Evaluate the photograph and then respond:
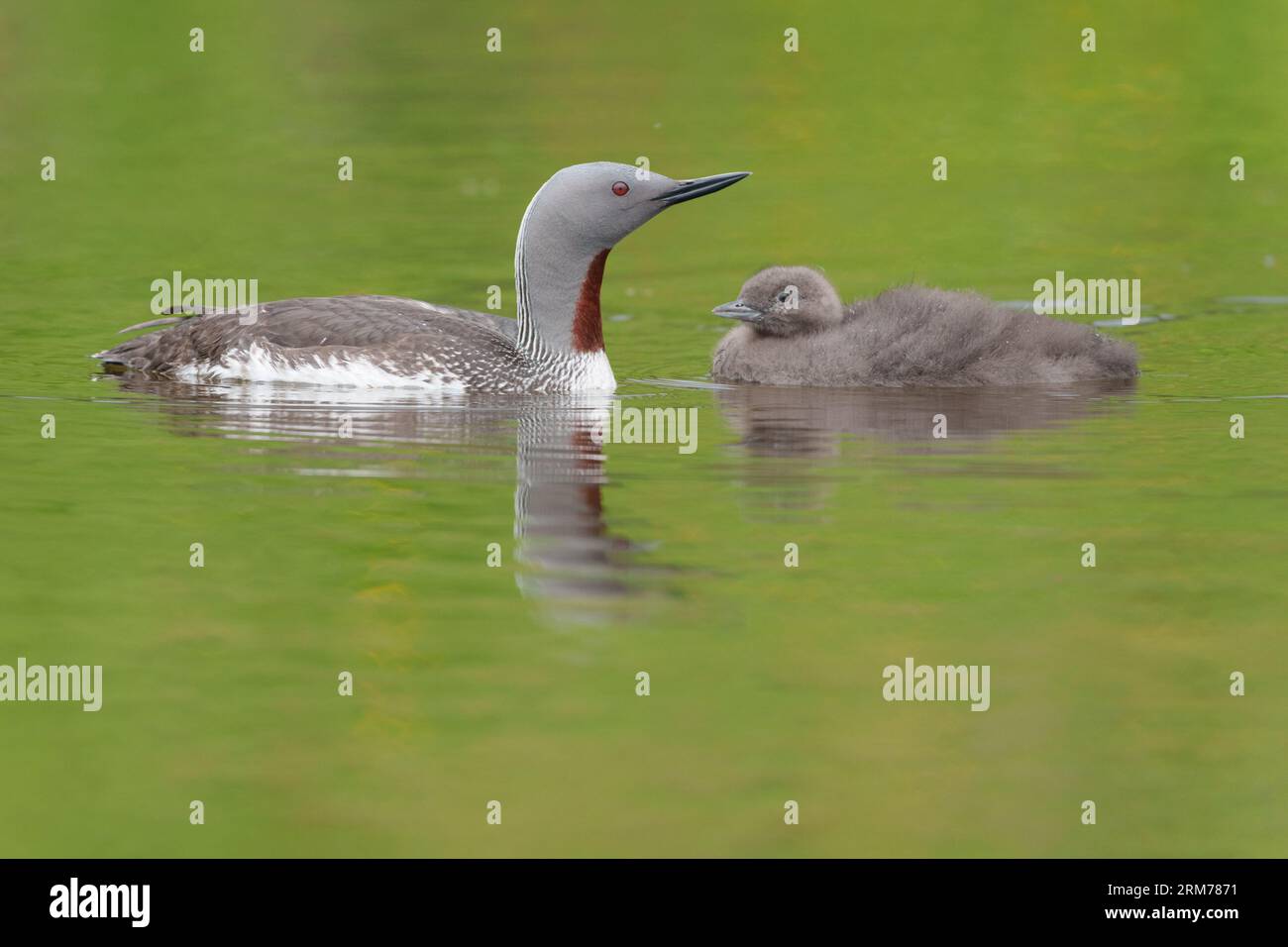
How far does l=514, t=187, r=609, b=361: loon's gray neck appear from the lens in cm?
1006

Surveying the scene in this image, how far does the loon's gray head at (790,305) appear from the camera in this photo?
413 inches

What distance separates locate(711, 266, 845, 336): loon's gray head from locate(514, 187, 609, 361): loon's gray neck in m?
0.67

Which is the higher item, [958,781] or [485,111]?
[485,111]

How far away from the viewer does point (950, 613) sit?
6637 millimetres

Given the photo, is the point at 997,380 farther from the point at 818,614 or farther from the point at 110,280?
the point at 110,280

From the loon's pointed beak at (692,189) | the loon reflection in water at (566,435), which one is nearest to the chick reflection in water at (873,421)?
the loon reflection in water at (566,435)

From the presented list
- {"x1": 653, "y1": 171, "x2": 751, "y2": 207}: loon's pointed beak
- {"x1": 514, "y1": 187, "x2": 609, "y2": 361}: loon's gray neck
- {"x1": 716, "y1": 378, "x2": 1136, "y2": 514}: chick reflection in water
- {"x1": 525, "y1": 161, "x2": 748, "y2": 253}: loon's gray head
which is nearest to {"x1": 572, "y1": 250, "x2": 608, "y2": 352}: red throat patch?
→ {"x1": 514, "y1": 187, "x2": 609, "y2": 361}: loon's gray neck

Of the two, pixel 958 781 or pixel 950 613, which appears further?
pixel 950 613

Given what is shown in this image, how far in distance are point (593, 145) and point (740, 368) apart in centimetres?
599

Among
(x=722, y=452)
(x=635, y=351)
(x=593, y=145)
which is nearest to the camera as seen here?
(x=722, y=452)

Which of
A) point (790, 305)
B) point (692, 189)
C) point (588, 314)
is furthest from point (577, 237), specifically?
point (790, 305)

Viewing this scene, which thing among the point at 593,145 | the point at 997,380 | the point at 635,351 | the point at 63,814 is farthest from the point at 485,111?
the point at 63,814

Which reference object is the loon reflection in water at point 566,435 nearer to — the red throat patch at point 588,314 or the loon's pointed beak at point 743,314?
the red throat patch at point 588,314

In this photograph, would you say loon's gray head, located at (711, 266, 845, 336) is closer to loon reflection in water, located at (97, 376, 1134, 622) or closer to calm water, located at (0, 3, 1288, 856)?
loon reflection in water, located at (97, 376, 1134, 622)
